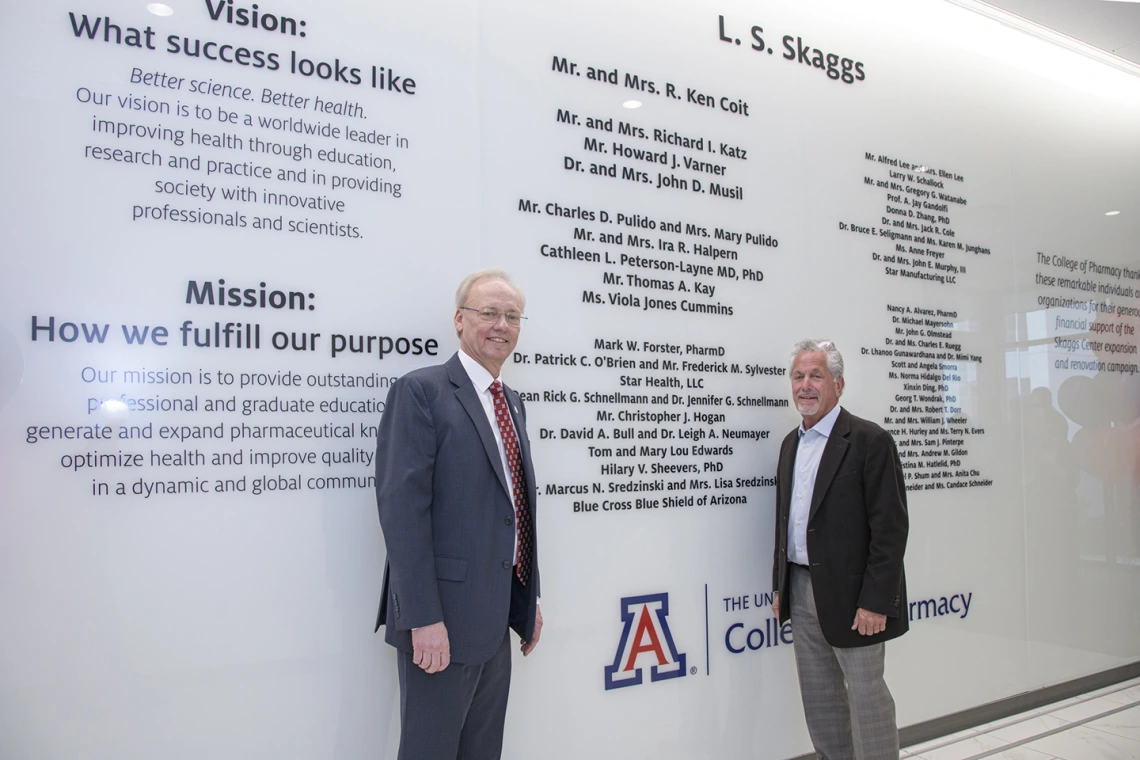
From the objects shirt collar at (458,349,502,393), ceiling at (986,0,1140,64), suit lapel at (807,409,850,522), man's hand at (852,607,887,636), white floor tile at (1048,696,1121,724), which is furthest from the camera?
ceiling at (986,0,1140,64)

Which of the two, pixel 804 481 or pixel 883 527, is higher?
pixel 804 481

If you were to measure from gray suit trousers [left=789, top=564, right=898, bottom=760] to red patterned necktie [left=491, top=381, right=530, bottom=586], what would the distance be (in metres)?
1.11

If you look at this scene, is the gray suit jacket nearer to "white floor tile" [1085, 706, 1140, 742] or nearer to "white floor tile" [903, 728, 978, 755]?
"white floor tile" [903, 728, 978, 755]

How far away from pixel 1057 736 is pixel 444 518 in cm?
317

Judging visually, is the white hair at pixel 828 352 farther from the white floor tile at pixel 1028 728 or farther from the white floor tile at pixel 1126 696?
the white floor tile at pixel 1126 696

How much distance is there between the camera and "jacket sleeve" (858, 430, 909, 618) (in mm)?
2381

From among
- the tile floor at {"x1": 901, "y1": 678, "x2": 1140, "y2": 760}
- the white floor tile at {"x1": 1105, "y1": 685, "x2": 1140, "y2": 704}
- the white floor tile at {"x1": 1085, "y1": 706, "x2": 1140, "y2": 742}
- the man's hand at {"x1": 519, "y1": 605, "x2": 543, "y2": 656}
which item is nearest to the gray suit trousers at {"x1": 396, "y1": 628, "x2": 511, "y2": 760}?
the man's hand at {"x1": 519, "y1": 605, "x2": 543, "y2": 656}

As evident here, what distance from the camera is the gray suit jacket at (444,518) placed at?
1.76m

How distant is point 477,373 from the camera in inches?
80.4

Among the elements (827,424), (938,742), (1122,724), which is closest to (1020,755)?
(938,742)

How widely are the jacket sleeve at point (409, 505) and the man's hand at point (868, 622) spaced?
1425 millimetres

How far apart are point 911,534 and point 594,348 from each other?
1767 millimetres

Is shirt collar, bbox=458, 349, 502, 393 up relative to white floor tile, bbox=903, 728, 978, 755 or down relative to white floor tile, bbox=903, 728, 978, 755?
up

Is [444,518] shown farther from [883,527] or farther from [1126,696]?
[1126,696]
